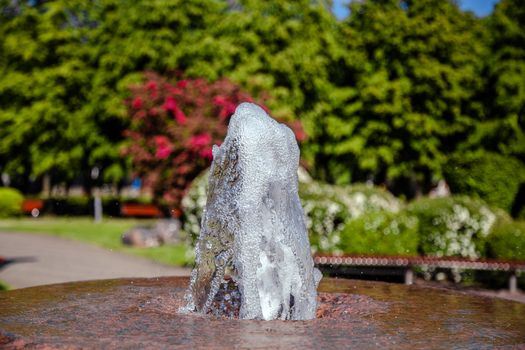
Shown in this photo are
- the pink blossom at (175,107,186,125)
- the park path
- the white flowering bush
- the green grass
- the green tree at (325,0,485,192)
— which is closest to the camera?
the park path

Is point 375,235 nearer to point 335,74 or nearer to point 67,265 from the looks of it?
point 67,265

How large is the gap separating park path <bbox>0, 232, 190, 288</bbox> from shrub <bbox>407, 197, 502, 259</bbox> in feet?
16.5

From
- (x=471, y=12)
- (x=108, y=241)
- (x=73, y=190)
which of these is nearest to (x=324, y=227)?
(x=108, y=241)

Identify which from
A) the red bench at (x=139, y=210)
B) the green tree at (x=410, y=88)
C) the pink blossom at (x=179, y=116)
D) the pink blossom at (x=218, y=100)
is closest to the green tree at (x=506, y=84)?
the green tree at (x=410, y=88)

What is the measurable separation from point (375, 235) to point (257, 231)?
927 cm

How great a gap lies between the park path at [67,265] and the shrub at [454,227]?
5.02 m

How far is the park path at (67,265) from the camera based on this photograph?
14.0 meters

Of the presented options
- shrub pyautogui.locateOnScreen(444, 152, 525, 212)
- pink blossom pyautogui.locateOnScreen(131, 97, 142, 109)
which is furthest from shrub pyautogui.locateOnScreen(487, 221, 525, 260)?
pink blossom pyautogui.locateOnScreen(131, 97, 142, 109)

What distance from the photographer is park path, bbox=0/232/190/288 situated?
1396 cm

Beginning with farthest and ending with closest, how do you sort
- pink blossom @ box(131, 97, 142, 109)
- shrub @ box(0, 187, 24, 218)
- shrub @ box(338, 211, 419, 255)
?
shrub @ box(0, 187, 24, 218) < pink blossom @ box(131, 97, 142, 109) < shrub @ box(338, 211, 419, 255)

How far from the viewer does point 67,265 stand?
53.1 ft

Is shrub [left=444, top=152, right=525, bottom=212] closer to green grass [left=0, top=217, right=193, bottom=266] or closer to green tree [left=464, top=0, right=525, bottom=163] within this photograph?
green tree [left=464, top=0, right=525, bottom=163]

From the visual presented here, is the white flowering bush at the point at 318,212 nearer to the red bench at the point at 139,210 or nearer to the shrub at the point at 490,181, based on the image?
the shrub at the point at 490,181

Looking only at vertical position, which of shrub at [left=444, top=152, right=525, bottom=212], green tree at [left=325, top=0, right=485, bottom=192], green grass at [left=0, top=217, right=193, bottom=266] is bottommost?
green grass at [left=0, top=217, right=193, bottom=266]
